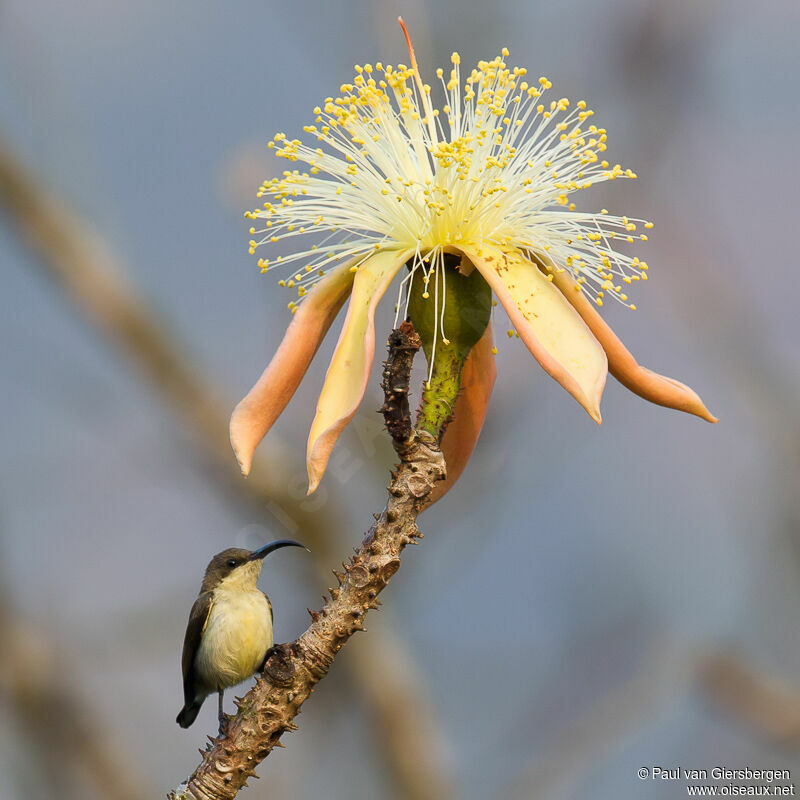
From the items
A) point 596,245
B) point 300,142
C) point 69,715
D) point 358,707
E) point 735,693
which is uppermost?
point 300,142

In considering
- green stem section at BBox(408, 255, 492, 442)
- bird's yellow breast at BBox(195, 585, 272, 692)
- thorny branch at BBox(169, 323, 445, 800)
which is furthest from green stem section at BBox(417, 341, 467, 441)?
bird's yellow breast at BBox(195, 585, 272, 692)

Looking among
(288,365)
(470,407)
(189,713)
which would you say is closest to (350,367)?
(288,365)

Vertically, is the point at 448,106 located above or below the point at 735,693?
above

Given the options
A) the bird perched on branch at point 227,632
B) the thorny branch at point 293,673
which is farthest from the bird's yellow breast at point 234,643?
the thorny branch at point 293,673

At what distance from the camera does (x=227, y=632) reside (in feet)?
3.61

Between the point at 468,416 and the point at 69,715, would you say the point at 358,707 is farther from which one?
the point at 468,416

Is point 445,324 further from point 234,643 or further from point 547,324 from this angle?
point 234,643

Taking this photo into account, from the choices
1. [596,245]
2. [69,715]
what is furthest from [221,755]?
[69,715]

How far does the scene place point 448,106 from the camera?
123 centimetres

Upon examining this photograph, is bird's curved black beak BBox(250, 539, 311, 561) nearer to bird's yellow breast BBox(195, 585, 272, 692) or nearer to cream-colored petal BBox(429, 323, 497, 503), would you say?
bird's yellow breast BBox(195, 585, 272, 692)

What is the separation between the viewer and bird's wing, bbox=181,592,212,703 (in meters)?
1.13

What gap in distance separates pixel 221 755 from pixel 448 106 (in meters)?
0.77

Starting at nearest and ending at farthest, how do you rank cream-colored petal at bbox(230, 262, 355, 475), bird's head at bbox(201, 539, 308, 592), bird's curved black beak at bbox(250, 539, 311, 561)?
cream-colored petal at bbox(230, 262, 355, 475) < bird's curved black beak at bbox(250, 539, 311, 561) < bird's head at bbox(201, 539, 308, 592)

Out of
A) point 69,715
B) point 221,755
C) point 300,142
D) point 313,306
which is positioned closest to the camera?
point 221,755
